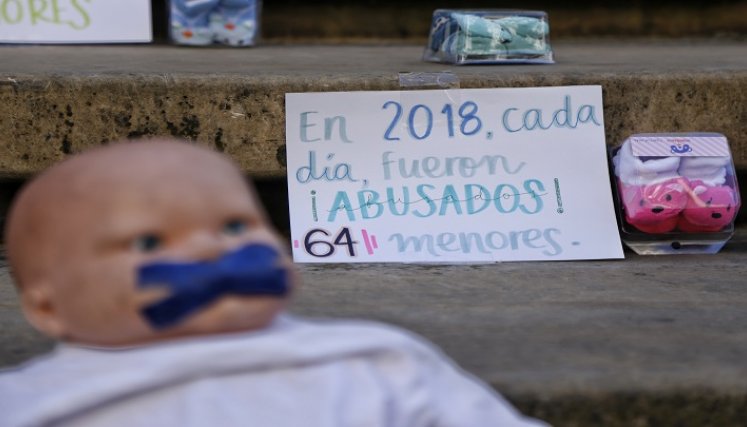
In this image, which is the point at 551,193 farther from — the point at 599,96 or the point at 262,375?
the point at 262,375

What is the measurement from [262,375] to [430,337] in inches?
14.4

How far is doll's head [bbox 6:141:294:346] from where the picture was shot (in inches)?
33.8

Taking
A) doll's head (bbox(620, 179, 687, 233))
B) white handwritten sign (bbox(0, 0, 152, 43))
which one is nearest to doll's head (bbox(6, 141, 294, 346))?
doll's head (bbox(620, 179, 687, 233))

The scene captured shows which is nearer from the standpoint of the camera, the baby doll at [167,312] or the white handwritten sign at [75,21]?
the baby doll at [167,312]

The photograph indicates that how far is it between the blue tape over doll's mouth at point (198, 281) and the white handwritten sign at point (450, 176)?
74cm

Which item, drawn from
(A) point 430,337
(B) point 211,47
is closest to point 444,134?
(A) point 430,337

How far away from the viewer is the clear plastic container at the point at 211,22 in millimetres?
2316

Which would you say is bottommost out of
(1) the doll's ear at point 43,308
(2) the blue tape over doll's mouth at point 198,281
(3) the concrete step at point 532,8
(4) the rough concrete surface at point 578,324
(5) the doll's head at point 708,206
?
(4) the rough concrete surface at point 578,324

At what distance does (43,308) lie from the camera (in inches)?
36.0

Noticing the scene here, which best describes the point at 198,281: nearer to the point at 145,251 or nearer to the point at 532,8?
the point at 145,251

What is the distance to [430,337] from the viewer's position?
125 centimetres

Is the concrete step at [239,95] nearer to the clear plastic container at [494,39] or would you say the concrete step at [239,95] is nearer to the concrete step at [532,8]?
the clear plastic container at [494,39]

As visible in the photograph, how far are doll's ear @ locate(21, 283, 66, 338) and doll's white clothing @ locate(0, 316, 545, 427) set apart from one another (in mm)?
22

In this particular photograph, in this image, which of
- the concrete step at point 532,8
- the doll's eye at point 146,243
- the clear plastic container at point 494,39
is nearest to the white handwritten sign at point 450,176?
the clear plastic container at point 494,39
